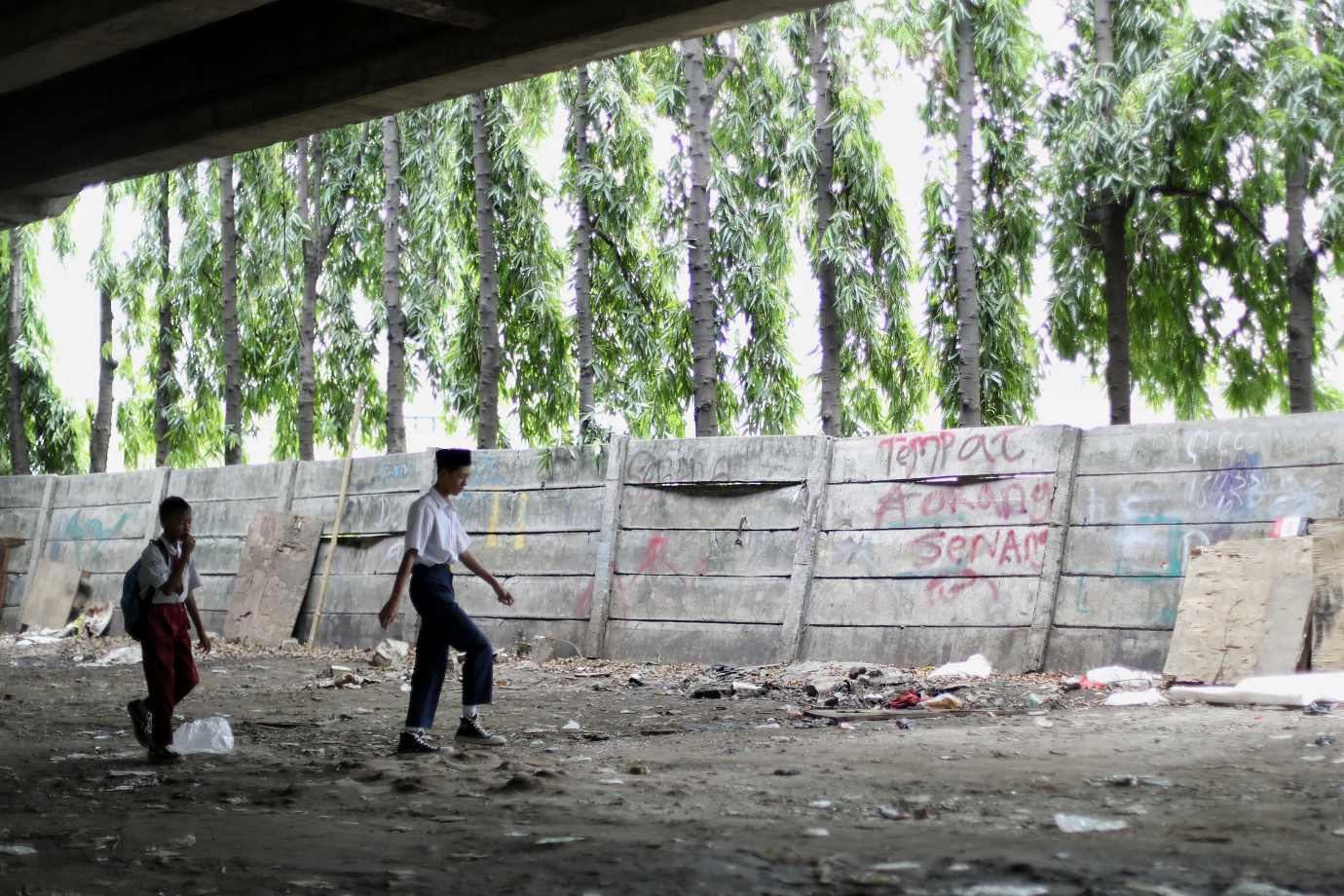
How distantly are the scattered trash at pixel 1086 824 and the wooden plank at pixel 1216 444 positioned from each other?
18.0ft

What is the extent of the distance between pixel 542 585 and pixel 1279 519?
6.96 m

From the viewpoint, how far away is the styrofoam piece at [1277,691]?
7.63m

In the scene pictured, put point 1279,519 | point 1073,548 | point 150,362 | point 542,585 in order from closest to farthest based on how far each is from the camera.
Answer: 1. point 1279,519
2. point 1073,548
3. point 542,585
4. point 150,362

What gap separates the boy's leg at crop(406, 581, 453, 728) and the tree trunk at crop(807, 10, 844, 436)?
27.2 feet

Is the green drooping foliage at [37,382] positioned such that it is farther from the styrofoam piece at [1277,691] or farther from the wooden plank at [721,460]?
the styrofoam piece at [1277,691]

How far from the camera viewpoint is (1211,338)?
13297 mm

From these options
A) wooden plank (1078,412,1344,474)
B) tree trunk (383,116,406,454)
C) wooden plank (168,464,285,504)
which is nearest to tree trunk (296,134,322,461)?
wooden plank (168,464,285,504)

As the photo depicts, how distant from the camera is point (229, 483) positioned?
16484 mm

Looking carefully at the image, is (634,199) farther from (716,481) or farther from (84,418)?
(84,418)

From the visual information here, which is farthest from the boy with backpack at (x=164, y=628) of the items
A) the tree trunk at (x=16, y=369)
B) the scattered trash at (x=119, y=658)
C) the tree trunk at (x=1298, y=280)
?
the tree trunk at (x=16, y=369)

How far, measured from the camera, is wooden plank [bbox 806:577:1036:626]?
9.82m

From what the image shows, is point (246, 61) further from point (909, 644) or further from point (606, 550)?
point (909, 644)

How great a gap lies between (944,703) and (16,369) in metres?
20.5

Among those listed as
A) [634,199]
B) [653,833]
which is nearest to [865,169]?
[634,199]
